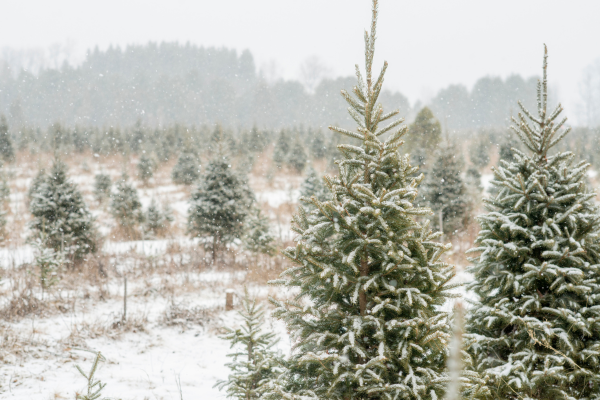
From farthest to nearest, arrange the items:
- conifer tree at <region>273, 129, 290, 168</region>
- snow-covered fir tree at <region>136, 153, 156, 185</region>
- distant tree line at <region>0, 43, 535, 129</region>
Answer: distant tree line at <region>0, 43, 535, 129</region>
conifer tree at <region>273, 129, 290, 168</region>
snow-covered fir tree at <region>136, 153, 156, 185</region>

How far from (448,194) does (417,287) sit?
33.6ft

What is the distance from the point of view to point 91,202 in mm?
20797

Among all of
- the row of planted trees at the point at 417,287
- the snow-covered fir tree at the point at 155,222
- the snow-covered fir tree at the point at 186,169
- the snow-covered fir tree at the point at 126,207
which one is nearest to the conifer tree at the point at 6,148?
A: the snow-covered fir tree at the point at 186,169

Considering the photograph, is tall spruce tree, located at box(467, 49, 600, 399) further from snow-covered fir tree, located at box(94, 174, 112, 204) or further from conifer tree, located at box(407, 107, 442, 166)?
snow-covered fir tree, located at box(94, 174, 112, 204)

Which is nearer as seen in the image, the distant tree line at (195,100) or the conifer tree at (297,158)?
the conifer tree at (297,158)

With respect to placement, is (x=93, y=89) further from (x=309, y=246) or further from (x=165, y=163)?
(x=309, y=246)

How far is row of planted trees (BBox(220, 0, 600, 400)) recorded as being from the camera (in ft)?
7.83

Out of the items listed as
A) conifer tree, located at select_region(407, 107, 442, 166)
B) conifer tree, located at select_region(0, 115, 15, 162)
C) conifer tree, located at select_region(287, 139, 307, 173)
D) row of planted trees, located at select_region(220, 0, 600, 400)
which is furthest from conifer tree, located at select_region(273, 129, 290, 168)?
row of planted trees, located at select_region(220, 0, 600, 400)

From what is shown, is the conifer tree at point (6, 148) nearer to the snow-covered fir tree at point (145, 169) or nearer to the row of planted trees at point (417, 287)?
the snow-covered fir tree at point (145, 169)

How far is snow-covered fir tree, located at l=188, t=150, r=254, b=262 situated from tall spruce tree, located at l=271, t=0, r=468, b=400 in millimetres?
8582

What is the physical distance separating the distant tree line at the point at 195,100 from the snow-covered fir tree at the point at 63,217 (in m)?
49.8

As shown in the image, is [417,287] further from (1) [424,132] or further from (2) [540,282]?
(1) [424,132]

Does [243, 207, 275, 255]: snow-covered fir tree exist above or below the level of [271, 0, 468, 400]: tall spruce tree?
below

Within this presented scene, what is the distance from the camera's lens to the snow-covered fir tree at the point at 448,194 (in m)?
11.9
